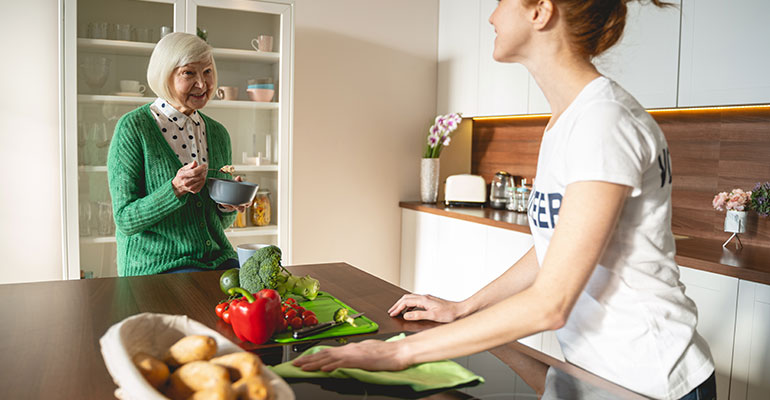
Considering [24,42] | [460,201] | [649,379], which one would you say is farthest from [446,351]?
[24,42]

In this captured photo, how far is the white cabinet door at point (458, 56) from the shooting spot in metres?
3.67

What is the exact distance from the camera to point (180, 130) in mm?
2096

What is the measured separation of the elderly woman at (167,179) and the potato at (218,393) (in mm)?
1269

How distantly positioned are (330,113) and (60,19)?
1564 millimetres

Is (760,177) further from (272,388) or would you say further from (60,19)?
(60,19)

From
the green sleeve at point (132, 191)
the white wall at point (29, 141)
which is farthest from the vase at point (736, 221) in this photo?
the white wall at point (29, 141)

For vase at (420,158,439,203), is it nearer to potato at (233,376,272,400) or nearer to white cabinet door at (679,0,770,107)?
white cabinet door at (679,0,770,107)

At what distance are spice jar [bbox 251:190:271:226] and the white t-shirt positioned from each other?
247cm

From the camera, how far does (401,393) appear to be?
864mm

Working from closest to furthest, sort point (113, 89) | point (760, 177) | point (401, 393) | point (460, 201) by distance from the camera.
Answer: point (401, 393), point (760, 177), point (113, 89), point (460, 201)

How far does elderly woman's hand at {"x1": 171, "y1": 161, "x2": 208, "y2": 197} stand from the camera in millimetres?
1802

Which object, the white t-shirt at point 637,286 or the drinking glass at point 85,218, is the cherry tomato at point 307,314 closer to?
the white t-shirt at point 637,286

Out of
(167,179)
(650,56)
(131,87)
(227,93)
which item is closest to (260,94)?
(227,93)

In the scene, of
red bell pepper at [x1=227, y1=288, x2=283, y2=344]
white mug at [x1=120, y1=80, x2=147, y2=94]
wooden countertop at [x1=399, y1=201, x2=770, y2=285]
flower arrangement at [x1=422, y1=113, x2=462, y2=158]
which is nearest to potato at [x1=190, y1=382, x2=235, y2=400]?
red bell pepper at [x1=227, y1=288, x2=283, y2=344]
